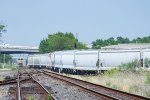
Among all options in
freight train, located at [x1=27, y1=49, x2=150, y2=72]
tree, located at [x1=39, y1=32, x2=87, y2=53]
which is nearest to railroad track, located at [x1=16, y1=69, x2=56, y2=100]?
freight train, located at [x1=27, y1=49, x2=150, y2=72]

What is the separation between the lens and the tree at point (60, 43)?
166125 mm

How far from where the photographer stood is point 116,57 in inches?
1522

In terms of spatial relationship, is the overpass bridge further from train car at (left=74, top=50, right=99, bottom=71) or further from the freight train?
train car at (left=74, top=50, right=99, bottom=71)

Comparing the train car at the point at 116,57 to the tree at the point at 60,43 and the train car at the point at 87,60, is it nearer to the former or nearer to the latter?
the train car at the point at 87,60

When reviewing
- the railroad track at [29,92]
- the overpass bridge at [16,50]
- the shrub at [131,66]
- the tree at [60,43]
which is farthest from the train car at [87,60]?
the tree at [60,43]

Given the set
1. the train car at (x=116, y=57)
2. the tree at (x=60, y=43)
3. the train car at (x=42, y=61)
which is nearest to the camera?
the train car at (x=116, y=57)

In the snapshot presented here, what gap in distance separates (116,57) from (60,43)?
13285cm

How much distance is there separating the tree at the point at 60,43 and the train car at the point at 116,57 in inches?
4746

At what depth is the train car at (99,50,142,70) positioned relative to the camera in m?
36.2

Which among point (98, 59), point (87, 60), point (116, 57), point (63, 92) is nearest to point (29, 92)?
point (63, 92)

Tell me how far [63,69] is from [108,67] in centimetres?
1994

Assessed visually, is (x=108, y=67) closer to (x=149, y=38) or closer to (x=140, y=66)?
(x=140, y=66)

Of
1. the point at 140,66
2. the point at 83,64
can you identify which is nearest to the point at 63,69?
the point at 83,64

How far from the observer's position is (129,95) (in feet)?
58.2
